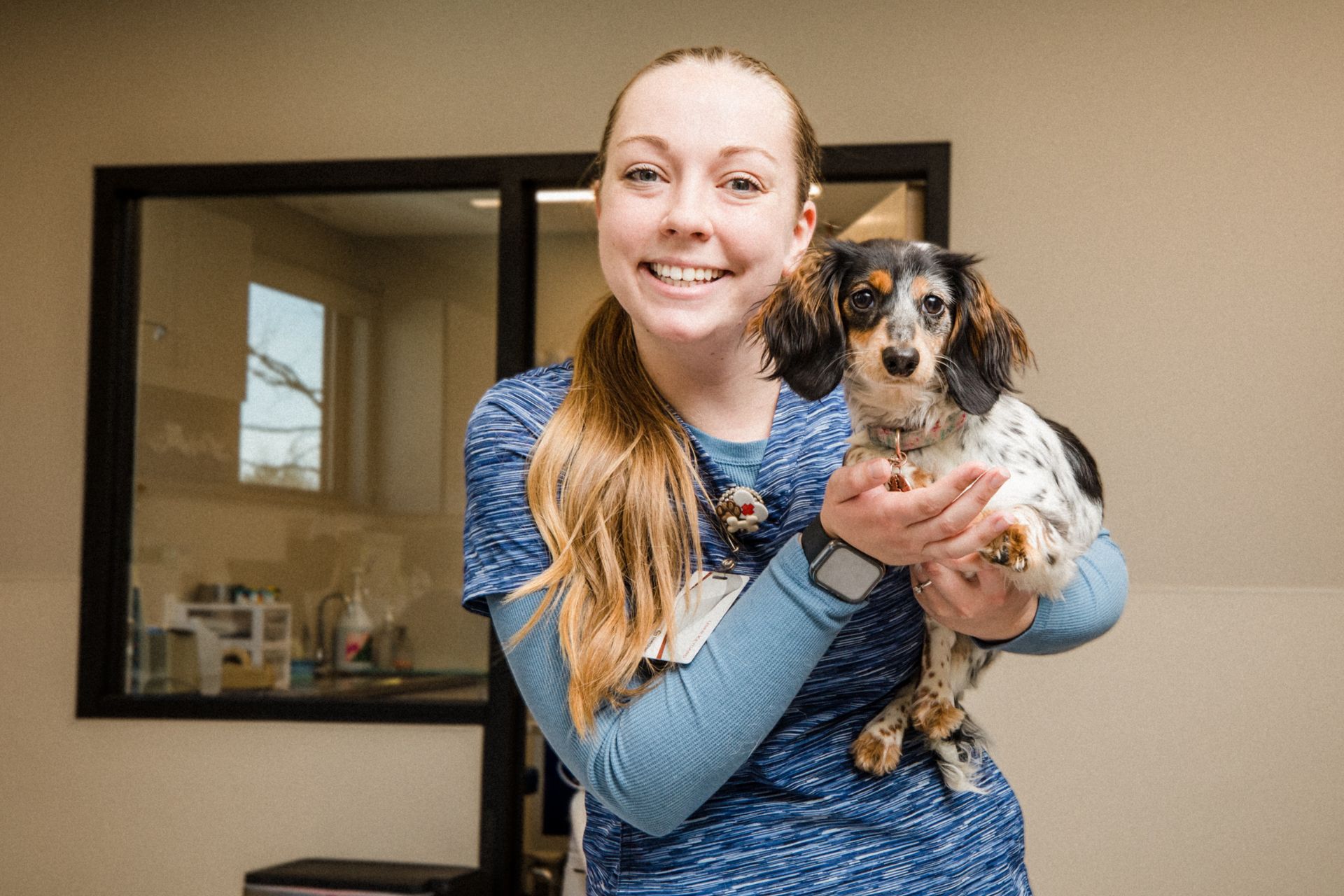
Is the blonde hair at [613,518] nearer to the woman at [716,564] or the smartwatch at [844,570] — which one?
the woman at [716,564]

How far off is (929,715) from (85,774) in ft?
12.5

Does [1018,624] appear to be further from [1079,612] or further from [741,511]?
[741,511]

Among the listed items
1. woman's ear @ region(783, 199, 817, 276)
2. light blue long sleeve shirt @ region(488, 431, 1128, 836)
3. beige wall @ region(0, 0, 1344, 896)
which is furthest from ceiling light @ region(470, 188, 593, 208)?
light blue long sleeve shirt @ region(488, 431, 1128, 836)

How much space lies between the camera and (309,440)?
455 cm

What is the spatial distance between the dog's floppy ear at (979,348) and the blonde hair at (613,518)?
0.27 metres

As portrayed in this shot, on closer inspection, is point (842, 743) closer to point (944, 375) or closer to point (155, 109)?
point (944, 375)

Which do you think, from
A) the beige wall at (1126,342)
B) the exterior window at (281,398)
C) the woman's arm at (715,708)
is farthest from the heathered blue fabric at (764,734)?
the exterior window at (281,398)

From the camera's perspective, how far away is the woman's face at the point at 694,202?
1269 mm

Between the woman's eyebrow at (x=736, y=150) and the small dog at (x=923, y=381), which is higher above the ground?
the woman's eyebrow at (x=736, y=150)

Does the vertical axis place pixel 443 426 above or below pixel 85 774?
above

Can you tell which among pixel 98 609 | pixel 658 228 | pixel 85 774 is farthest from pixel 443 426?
pixel 658 228

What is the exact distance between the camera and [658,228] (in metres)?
1.26

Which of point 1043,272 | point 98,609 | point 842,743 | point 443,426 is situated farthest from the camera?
point 443,426

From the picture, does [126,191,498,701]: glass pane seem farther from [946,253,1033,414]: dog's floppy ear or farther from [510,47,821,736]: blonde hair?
[946,253,1033,414]: dog's floppy ear
